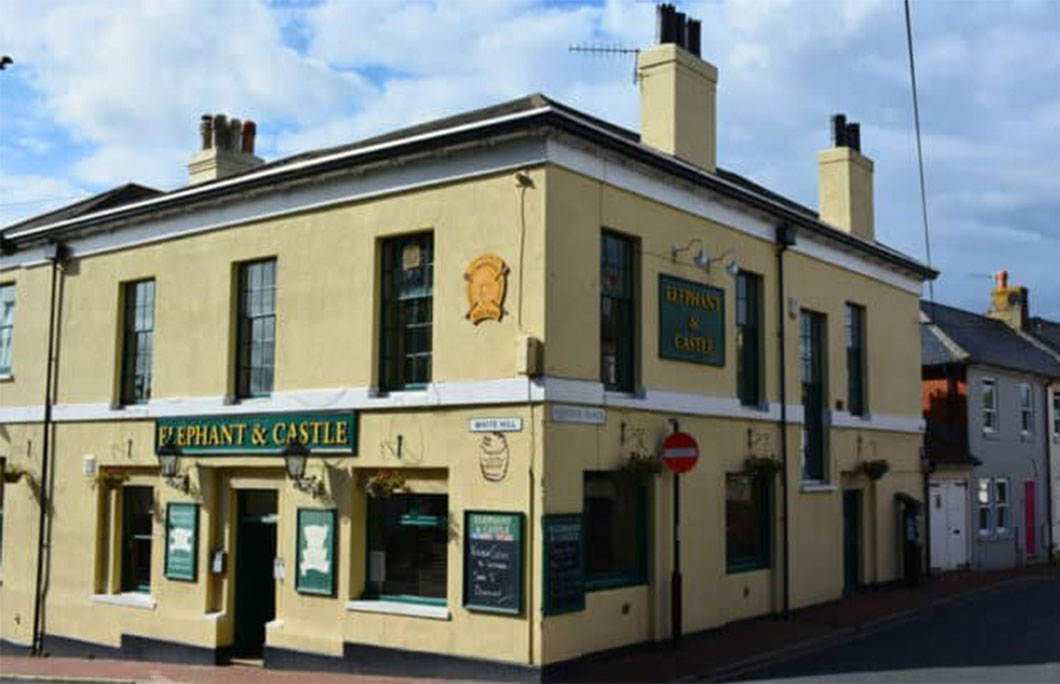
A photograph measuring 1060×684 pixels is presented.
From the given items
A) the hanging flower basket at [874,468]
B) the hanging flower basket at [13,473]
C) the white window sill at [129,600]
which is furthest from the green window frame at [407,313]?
the hanging flower basket at [874,468]

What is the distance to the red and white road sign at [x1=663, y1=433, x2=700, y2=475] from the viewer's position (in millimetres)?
14844

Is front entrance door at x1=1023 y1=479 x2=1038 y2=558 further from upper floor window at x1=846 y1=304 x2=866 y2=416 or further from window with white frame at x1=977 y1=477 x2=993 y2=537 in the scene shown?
upper floor window at x1=846 y1=304 x2=866 y2=416

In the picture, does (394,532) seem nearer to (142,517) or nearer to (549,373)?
(549,373)

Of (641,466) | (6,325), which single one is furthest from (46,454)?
(641,466)

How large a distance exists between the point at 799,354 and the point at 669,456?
5.42 m

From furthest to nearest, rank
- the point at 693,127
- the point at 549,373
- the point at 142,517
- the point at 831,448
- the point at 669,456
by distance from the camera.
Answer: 1. the point at 831,448
2. the point at 142,517
3. the point at 693,127
4. the point at 669,456
5. the point at 549,373

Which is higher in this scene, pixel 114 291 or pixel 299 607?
pixel 114 291

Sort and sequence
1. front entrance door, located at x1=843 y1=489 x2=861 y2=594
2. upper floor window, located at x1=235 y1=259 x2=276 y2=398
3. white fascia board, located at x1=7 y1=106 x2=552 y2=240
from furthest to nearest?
front entrance door, located at x1=843 y1=489 x2=861 y2=594, upper floor window, located at x1=235 y1=259 x2=276 y2=398, white fascia board, located at x1=7 y1=106 x2=552 y2=240

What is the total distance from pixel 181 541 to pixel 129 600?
1.71 m

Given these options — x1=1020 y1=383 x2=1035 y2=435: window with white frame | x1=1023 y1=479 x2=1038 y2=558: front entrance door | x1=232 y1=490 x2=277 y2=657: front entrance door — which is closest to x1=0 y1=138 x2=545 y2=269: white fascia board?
x1=232 y1=490 x2=277 y2=657: front entrance door

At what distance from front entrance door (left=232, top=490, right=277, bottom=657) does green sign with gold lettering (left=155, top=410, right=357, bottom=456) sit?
2.90 feet

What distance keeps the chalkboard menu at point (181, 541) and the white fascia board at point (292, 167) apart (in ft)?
16.3

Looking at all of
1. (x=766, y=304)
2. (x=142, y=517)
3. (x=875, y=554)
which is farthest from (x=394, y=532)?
(x=875, y=554)

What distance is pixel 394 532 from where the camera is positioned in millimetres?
15203
